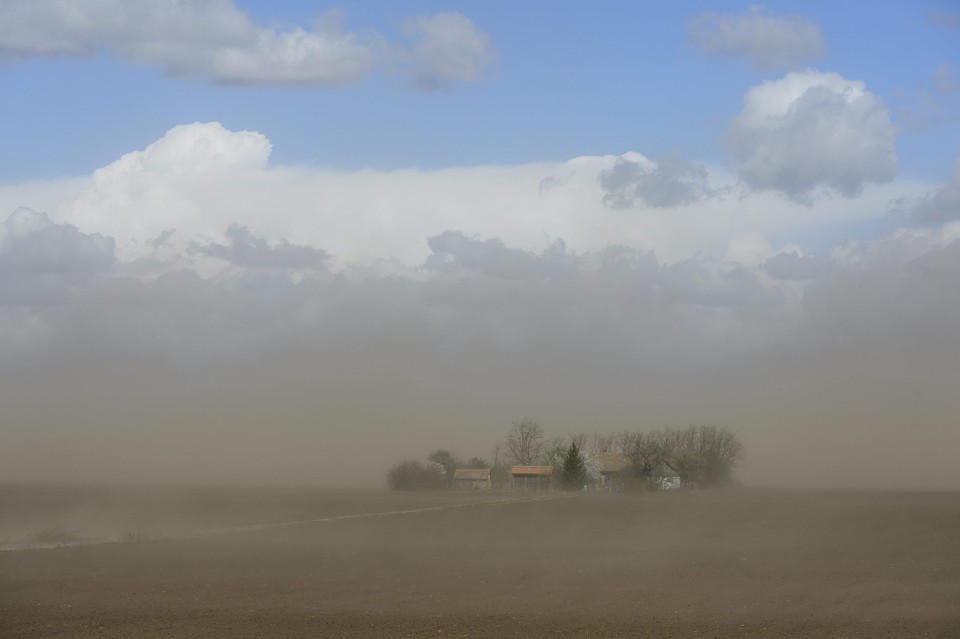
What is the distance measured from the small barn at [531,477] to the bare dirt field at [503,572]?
64397mm

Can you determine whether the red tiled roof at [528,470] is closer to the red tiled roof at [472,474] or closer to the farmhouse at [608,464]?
the red tiled roof at [472,474]

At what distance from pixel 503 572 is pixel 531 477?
121 meters

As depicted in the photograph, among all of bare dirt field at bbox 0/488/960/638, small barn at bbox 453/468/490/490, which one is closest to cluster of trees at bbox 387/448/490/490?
small barn at bbox 453/468/490/490

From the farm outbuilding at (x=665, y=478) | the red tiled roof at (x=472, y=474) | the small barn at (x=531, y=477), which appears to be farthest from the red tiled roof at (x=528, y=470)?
the farm outbuilding at (x=665, y=478)

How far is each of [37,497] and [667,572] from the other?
4062 inches

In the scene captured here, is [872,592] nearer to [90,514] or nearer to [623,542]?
[623,542]

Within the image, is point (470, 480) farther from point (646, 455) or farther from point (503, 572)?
point (503, 572)

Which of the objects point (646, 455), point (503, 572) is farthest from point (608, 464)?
point (503, 572)

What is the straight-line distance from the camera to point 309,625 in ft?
124

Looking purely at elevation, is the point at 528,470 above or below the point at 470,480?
above

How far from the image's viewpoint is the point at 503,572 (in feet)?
177

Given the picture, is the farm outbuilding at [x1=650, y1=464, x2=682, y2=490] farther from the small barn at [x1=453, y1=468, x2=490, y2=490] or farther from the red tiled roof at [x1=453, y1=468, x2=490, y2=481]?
the red tiled roof at [x1=453, y1=468, x2=490, y2=481]

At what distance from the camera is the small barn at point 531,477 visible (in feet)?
540

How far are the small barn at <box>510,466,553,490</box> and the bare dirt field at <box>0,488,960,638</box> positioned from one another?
64.4 metres
